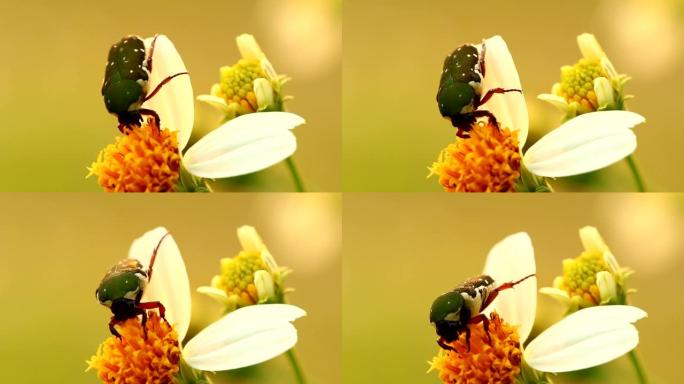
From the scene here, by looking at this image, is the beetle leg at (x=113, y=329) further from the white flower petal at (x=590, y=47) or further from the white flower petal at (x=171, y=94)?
the white flower petal at (x=590, y=47)

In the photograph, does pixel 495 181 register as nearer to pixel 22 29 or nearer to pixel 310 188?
pixel 310 188

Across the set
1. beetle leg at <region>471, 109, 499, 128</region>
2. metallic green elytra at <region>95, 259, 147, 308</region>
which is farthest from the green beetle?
beetle leg at <region>471, 109, 499, 128</region>

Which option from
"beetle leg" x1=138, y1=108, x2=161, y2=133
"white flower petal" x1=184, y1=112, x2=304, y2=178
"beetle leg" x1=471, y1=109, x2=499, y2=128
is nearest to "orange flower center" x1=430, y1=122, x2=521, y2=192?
"beetle leg" x1=471, y1=109, x2=499, y2=128

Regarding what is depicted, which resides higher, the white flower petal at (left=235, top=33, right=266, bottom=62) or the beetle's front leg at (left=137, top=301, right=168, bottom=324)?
the white flower petal at (left=235, top=33, right=266, bottom=62)

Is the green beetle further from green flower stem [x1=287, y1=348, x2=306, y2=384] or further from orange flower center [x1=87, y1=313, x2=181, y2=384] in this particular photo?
green flower stem [x1=287, y1=348, x2=306, y2=384]

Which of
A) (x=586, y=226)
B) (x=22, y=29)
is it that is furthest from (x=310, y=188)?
(x=22, y=29)

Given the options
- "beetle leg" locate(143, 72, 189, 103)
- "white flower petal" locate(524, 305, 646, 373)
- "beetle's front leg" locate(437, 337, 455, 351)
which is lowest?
"white flower petal" locate(524, 305, 646, 373)
